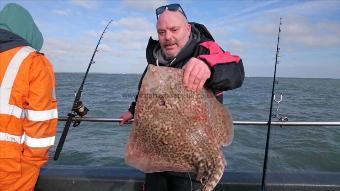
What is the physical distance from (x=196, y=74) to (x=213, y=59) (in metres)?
0.17

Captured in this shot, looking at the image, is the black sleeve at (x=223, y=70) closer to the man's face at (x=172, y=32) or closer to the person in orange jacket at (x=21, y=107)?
the man's face at (x=172, y=32)

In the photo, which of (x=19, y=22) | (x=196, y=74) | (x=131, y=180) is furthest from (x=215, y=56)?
(x=131, y=180)

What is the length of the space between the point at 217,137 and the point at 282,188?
1.81 metres

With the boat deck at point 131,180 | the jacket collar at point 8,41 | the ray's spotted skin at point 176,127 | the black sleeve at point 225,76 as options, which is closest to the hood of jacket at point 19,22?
the jacket collar at point 8,41

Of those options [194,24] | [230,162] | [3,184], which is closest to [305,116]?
[230,162]

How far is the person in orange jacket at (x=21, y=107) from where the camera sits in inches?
87.5

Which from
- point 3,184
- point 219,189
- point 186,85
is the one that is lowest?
point 219,189

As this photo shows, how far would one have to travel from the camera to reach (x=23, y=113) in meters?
2.33

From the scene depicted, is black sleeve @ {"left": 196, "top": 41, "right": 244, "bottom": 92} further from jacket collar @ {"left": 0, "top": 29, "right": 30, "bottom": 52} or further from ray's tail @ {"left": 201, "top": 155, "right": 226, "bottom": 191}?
jacket collar @ {"left": 0, "top": 29, "right": 30, "bottom": 52}

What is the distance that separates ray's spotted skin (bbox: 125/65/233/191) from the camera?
2057mm

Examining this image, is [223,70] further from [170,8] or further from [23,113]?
[23,113]

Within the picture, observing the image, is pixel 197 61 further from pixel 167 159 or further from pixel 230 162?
pixel 230 162

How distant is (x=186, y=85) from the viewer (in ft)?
6.79

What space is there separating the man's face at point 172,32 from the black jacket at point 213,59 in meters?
0.08
